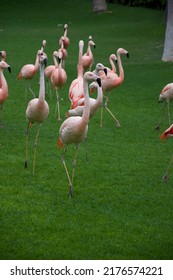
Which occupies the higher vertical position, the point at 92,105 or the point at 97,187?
the point at 92,105

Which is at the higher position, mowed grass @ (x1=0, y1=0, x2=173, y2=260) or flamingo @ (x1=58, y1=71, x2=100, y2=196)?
flamingo @ (x1=58, y1=71, x2=100, y2=196)

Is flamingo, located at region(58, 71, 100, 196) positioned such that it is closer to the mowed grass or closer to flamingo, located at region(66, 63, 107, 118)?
the mowed grass

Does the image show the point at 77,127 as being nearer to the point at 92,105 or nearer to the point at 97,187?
the point at 97,187

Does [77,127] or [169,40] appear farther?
[169,40]

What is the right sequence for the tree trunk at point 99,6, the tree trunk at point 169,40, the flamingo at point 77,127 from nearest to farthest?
1. the flamingo at point 77,127
2. the tree trunk at point 169,40
3. the tree trunk at point 99,6

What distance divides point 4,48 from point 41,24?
25.6 ft

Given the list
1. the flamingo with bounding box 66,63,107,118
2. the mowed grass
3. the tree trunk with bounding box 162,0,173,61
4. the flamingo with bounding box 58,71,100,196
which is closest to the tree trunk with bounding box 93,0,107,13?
the tree trunk with bounding box 162,0,173,61

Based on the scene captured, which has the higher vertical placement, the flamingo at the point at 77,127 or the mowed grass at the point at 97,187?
the flamingo at the point at 77,127

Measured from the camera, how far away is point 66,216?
7344 mm

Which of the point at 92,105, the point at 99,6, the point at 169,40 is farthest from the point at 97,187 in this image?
the point at 99,6

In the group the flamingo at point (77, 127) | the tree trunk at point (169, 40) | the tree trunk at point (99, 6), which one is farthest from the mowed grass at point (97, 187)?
the tree trunk at point (99, 6)

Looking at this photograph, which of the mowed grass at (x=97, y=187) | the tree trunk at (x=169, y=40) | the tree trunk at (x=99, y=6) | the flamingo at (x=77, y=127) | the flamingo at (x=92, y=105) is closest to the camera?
the mowed grass at (x=97, y=187)

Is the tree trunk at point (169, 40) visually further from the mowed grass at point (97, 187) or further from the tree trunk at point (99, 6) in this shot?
the tree trunk at point (99, 6)

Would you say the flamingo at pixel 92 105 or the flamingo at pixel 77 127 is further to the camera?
the flamingo at pixel 92 105
